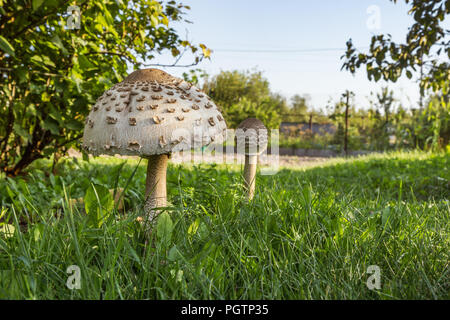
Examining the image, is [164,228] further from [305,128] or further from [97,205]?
[305,128]

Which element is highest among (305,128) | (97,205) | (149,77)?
(305,128)

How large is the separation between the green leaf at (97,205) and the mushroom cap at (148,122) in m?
0.25

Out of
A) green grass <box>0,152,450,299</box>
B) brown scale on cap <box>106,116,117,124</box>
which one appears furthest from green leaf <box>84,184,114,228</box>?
brown scale on cap <box>106,116,117,124</box>

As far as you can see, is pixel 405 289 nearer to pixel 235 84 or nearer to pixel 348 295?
pixel 348 295

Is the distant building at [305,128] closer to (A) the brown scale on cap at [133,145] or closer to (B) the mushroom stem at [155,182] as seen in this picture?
(B) the mushroom stem at [155,182]

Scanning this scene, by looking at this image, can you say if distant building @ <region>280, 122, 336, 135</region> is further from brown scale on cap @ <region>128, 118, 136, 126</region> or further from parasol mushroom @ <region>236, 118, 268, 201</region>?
brown scale on cap @ <region>128, 118, 136, 126</region>

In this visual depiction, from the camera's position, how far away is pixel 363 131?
16578mm

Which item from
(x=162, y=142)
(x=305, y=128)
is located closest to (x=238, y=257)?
(x=162, y=142)

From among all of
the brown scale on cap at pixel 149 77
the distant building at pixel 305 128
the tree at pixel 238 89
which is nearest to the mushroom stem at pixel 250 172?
the brown scale on cap at pixel 149 77

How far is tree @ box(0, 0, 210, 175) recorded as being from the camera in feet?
8.84

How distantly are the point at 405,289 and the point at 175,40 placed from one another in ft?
12.9

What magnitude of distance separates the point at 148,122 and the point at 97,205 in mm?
591

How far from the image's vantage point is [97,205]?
1879 millimetres

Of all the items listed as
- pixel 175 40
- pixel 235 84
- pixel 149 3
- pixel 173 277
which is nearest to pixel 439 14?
pixel 175 40
